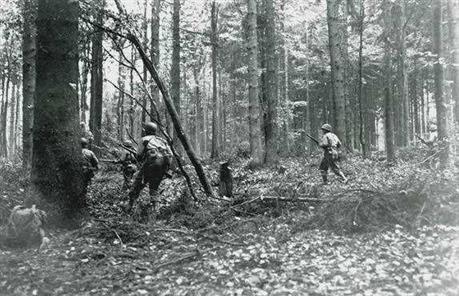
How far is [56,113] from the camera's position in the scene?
23.1ft

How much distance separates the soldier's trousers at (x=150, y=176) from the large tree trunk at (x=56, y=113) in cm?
133

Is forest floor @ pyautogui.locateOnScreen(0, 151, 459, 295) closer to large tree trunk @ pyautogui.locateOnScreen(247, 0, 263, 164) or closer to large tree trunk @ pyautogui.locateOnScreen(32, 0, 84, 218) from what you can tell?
large tree trunk @ pyautogui.locateOnScreen(32, 0, 84, 218)

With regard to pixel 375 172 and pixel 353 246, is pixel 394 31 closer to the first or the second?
pixel 375 172

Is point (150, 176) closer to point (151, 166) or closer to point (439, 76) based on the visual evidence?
point (151, 166)

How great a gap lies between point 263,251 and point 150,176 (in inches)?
134

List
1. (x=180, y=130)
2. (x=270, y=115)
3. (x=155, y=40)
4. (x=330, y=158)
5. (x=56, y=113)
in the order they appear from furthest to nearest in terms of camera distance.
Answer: (x=270, y=115), (x=155, y=40), (x=330, y=158), (x=180, y=130), (x=56, y=113)

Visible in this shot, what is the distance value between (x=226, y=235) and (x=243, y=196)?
1.91 metres

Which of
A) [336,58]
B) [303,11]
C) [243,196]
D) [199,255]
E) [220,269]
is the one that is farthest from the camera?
[303,11]

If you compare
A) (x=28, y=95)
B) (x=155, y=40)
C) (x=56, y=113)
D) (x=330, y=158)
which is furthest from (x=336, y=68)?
(x=28, y=95)

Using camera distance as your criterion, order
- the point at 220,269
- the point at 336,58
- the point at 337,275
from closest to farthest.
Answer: the point at 337,275 < the point at 220,269 < the point at 336,58

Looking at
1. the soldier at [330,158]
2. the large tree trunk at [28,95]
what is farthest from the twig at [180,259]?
the large tree trunk at [28,95]

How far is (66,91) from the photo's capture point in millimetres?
7156

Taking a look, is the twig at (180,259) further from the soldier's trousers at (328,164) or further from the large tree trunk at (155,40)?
the soldier's trousers at (328,164)

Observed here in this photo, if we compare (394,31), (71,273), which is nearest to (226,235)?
(71,273)
